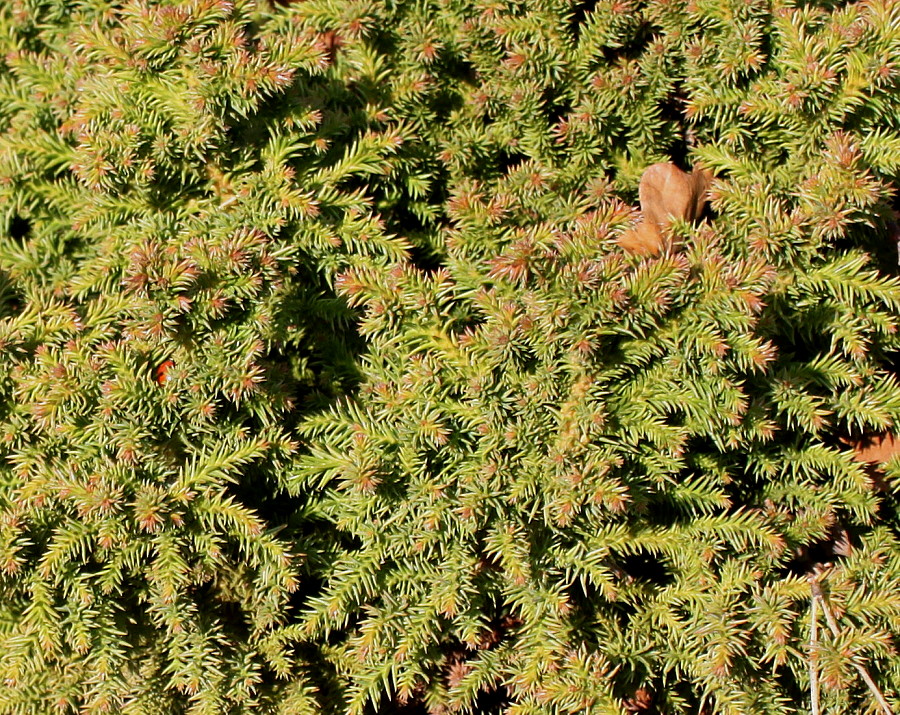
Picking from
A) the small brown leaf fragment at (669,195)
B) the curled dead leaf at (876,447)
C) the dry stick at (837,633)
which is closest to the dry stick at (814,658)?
the dry stick at (837,633)

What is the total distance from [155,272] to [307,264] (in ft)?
1.17

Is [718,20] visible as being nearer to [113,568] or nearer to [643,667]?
[643,667]

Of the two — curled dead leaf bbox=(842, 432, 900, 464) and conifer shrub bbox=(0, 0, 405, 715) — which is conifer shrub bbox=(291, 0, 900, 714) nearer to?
curled dead leaf bbox=(842, 432, 900, 464)

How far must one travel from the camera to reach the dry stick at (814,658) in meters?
1.83

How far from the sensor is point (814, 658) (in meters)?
1.85

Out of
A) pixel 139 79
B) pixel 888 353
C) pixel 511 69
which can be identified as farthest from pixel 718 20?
pixel 139 79

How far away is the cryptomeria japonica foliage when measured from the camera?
5.99ft

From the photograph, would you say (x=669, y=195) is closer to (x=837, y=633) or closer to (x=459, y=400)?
(x=459, y=400)

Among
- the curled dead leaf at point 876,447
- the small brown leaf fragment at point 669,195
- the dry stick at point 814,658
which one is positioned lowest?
the dry stick at point 814,658

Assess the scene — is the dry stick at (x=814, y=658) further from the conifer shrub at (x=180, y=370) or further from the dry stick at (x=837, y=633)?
the conifer shrub at (x=180, y=370)

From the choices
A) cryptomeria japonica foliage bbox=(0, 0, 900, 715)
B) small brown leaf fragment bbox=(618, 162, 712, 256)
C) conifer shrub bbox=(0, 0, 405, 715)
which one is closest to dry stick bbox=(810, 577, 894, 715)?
cryptomeria japonica foliage bbox=(0, 0, 900, 715)

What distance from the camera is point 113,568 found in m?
1.88

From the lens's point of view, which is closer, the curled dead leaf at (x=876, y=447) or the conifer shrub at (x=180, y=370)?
the conifer shrub at (x=180, y=370)

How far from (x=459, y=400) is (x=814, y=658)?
94 centimetres
